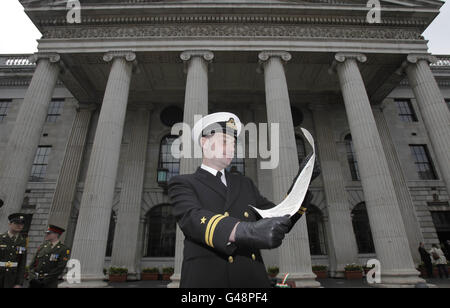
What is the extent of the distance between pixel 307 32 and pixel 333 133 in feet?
25.3

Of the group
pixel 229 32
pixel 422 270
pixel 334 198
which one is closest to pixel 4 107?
pixel 229 32

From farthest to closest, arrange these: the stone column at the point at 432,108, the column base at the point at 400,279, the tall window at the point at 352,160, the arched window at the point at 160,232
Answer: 1. the tall window at the point at 352,160
2. the arched window at the point at 160,232
3. the stone column at the point at 432,108
4. the column base at the point at 400,279

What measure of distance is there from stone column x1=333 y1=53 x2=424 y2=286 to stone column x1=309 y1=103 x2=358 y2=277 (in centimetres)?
513

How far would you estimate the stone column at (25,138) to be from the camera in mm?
11703

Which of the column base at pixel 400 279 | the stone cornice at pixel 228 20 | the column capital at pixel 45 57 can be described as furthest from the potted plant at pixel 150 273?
the stone cornice at pixel 228 20

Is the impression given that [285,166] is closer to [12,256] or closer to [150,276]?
[12,256]

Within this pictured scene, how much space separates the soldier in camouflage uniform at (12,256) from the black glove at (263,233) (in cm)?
606

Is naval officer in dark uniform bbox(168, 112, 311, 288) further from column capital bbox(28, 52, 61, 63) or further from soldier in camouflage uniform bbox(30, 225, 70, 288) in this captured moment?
column capital bbox(28, 52, 61, 63)

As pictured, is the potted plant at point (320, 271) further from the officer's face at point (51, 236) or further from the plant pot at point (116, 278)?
the officer's face at point (51, 236)

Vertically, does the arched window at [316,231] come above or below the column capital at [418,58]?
below

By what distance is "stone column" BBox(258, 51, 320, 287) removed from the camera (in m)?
10.3

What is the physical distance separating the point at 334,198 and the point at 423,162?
25.5 feet

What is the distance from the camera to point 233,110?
1956cm
